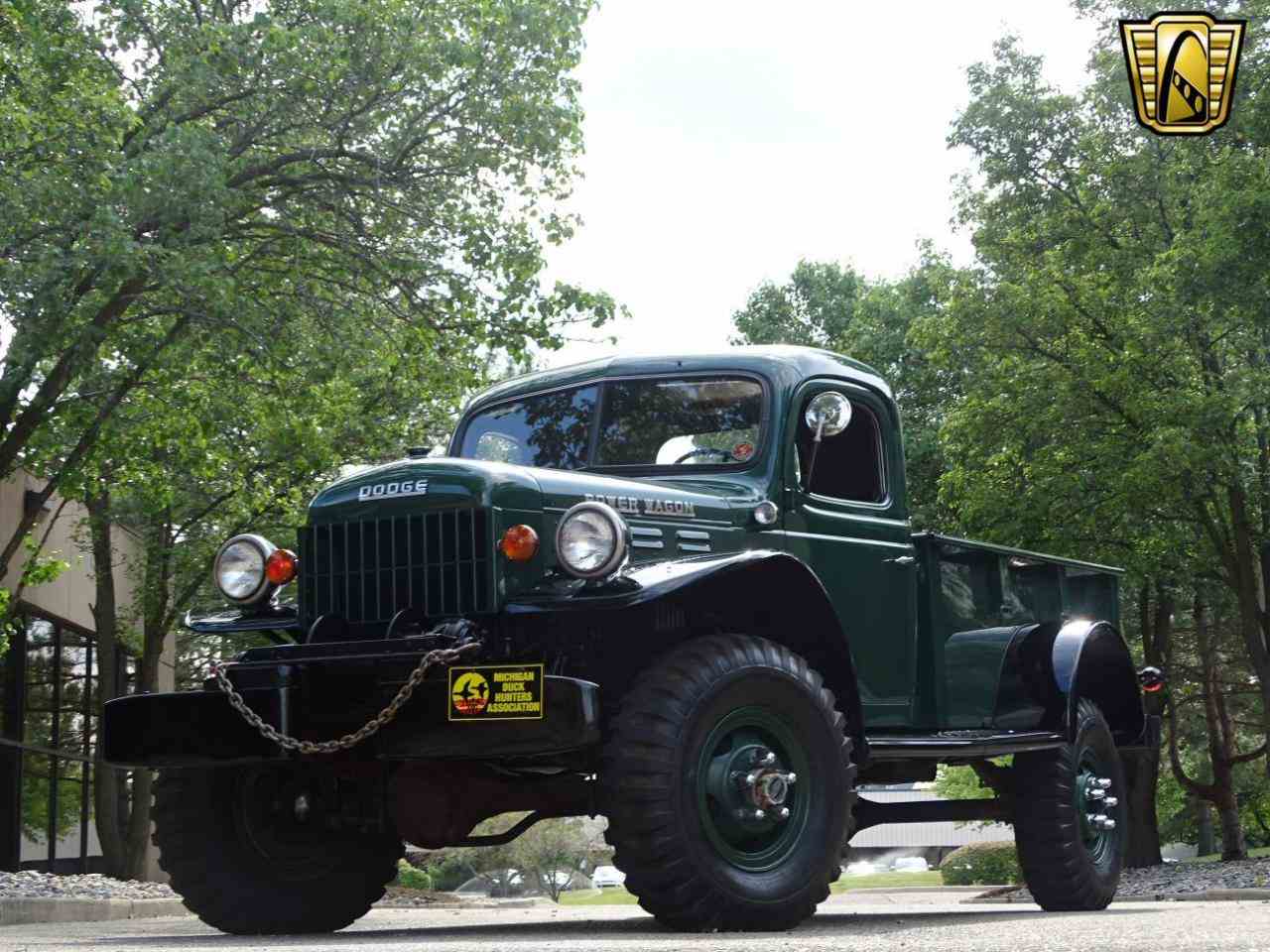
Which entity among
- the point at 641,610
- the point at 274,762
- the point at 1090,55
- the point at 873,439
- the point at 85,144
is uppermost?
the point at 1090,55

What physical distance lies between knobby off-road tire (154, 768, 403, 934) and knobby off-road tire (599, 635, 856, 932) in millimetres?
1651

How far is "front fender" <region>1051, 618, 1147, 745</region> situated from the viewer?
31.6 feet

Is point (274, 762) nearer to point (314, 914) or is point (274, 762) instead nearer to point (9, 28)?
point (314, 914)

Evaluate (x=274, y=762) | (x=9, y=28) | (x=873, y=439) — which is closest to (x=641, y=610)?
(x=274, y=762)

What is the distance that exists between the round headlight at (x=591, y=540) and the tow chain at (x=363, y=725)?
47 cm

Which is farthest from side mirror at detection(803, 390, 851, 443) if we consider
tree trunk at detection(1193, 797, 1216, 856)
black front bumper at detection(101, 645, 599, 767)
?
tree trunk at detection(1193, 797, 1216, 856)

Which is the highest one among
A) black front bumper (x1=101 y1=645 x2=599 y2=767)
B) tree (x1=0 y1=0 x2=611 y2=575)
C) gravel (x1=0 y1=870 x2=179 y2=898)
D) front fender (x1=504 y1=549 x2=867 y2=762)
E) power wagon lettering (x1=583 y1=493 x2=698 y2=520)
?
tree (x1=0 y1=0 x2=611 y2=575)

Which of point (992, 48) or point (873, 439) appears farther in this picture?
point (992, 48)

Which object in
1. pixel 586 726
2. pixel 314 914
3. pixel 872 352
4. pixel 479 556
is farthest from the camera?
pixel 872 352

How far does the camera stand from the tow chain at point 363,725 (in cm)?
662

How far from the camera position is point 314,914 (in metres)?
7.89

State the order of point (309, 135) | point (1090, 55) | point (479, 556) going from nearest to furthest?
point (479, 556) → point (309, 135) → point (1090, 55)

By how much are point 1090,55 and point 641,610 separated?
21.6 m

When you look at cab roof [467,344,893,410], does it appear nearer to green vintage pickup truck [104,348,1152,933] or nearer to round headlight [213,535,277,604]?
green vintage pickup truck [104,348,1152,933]
